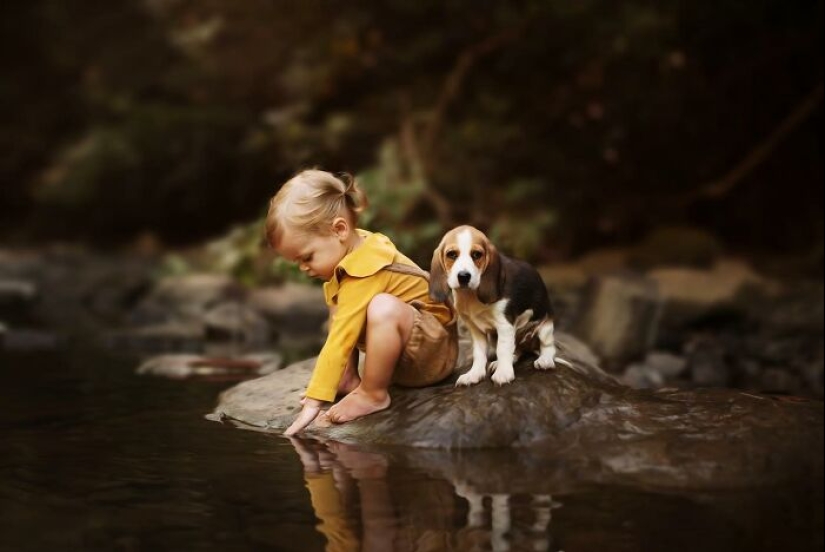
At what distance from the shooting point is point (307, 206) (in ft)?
12.5

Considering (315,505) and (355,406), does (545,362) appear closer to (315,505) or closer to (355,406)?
(355,406)

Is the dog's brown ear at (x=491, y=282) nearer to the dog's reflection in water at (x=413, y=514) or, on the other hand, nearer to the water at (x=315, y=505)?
the water at (x=315, y=505)

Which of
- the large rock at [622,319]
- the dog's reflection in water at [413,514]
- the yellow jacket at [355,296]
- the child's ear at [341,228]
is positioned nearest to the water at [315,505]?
the dog's reflection in water at [413,514]

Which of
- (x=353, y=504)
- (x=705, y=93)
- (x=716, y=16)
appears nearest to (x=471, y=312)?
(x=353, y=504)

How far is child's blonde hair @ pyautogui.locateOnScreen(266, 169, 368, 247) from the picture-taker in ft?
12.5

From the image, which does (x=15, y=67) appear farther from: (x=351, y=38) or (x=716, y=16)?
(x=716, y=16)

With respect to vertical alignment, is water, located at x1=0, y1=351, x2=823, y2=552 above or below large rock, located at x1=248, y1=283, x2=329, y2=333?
below

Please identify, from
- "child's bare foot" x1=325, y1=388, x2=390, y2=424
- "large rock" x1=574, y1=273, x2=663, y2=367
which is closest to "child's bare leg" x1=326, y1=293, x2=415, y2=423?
"child's bare foot" x1=325, y1=388, x2=390, y2=424

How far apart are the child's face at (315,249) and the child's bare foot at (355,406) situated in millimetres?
494

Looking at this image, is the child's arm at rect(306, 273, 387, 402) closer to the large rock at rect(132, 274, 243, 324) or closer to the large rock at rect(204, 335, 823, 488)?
the large rock at rect(204, 335, 823, 488)

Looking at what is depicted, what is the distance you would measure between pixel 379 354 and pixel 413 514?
1.01 meters

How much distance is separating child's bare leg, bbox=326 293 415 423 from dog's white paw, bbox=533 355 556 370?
1.69ft

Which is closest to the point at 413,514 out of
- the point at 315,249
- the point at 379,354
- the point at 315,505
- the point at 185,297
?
the point at 315,505

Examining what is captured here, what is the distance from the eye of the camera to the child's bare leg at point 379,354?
3.73m
